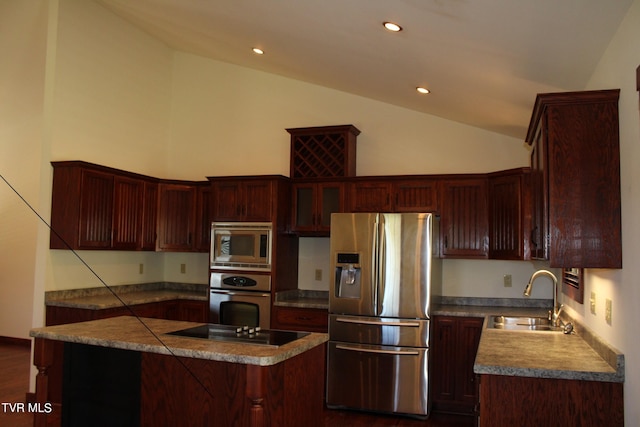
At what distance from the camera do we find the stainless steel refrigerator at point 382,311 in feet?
14.2

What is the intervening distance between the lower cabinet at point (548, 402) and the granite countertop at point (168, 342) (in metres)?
0.98

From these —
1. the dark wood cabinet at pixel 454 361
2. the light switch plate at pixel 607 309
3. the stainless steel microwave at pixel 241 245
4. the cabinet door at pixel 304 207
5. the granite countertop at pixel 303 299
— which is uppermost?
the cabinet door at pixel 304 207

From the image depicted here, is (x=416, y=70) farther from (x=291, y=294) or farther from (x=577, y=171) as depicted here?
(x=291, y=294)

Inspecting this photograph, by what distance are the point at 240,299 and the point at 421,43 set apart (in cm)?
304

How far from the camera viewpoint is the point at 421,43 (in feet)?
10.1

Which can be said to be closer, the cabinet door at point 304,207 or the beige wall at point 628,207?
the beige wall at point 628,207

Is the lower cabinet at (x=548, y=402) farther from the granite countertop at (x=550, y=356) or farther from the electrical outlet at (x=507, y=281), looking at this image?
the electrical outlet at (x=507, y=281)

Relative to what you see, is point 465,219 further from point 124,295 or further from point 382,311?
point 124,295

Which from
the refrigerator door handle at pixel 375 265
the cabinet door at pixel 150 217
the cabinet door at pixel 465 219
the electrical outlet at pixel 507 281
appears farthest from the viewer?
the cabinet door at pixel 150 217

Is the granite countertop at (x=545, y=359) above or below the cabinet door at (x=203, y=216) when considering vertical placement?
below

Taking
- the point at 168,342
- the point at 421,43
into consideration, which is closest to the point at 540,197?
the point at 421,43

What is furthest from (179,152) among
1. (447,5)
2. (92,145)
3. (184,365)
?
(447,5)

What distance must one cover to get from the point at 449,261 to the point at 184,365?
301 centimetres

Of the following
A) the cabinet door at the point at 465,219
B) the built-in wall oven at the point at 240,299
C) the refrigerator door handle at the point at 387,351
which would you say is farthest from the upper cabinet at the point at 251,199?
the cabinet door at the point at 465,219
